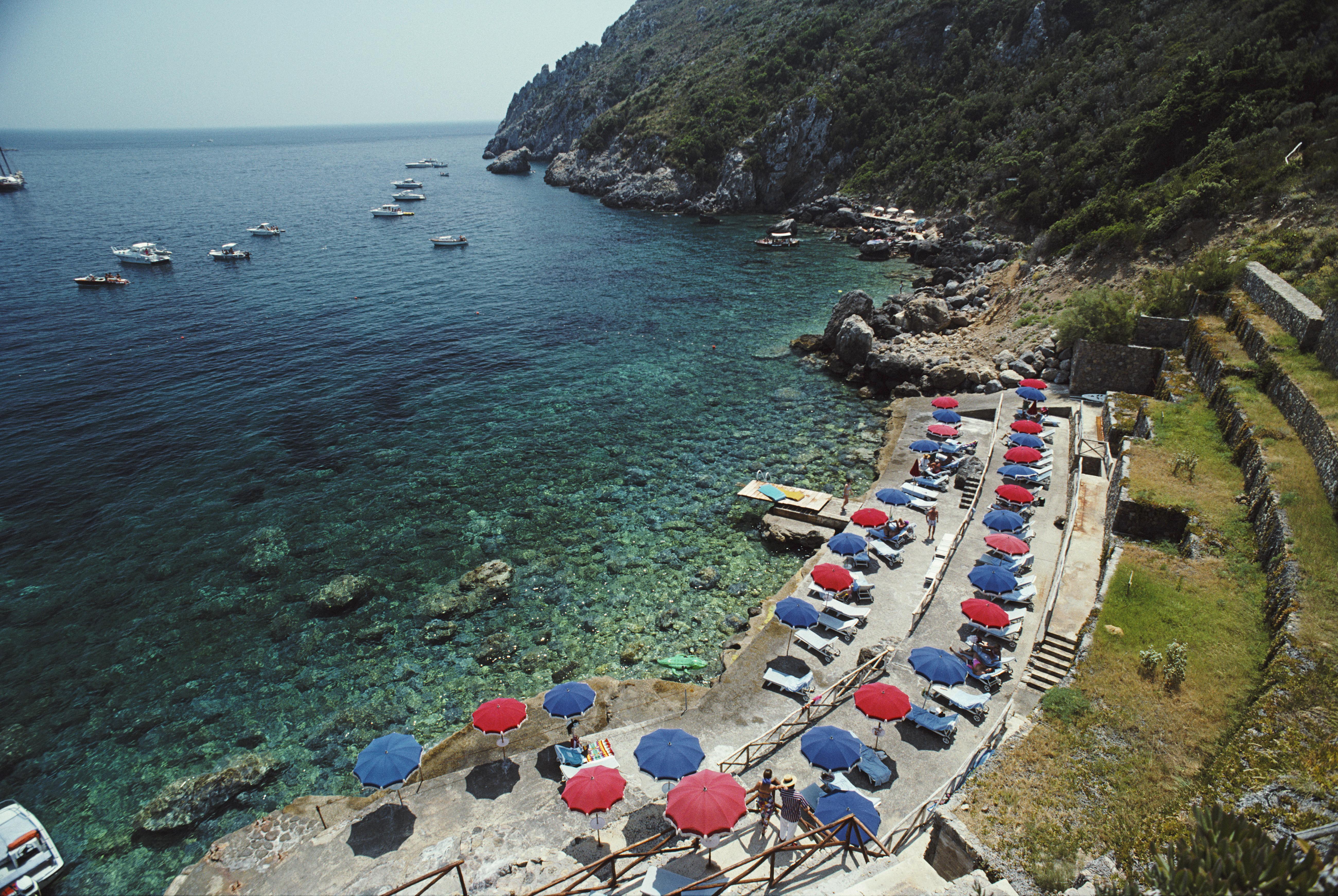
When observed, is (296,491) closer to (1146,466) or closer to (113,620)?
(113,620)

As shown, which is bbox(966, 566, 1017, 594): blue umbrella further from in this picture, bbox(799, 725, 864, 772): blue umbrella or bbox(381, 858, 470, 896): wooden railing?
bbox(381, 858, 470, 896): wooden railing

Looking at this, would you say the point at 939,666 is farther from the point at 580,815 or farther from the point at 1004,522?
the point at 580,815

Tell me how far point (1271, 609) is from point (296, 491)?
37917 millimetres

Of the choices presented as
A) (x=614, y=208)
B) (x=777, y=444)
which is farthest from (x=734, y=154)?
(x=777, y=444)

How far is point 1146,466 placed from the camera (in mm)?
24172

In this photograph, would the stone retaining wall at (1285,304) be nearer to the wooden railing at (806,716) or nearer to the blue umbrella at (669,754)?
the wooden railing at (806,716)

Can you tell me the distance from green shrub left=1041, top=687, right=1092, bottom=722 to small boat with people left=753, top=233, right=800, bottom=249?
73750mm

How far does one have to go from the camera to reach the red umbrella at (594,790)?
14.1 meters

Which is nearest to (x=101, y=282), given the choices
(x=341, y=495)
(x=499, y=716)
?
(x=341, y=495)

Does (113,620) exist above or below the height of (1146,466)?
below

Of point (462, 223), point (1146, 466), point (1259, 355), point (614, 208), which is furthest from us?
point (614, 208)

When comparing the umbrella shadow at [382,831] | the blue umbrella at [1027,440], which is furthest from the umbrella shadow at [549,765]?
the blue umbrella at [1027,440]

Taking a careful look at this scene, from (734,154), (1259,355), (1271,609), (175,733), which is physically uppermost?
(734,154)

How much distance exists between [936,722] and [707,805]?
758cm
